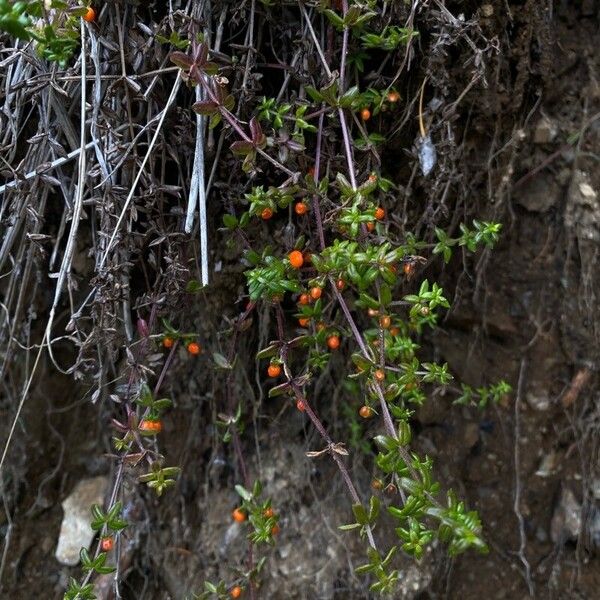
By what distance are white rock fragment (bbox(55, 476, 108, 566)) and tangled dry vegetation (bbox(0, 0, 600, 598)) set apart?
31mm

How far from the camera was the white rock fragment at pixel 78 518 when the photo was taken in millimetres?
1535

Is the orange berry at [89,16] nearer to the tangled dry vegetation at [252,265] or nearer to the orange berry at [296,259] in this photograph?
the tangled dry vegetation at [252,265]

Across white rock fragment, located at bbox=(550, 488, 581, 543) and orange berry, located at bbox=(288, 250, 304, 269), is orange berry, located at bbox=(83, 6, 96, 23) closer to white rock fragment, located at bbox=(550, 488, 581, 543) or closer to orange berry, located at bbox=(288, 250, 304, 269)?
orange berry, located at bbox=(288, 250, 304, 269)

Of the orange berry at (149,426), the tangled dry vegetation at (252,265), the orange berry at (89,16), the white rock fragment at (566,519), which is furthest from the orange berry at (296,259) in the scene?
the white rock fragment at (566,519)

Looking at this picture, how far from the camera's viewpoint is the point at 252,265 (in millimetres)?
1112

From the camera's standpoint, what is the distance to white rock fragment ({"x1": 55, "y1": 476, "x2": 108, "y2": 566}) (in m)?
1.54

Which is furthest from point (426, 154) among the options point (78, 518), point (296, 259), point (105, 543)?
point (78, 518)

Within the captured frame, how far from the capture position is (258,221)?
124 cm

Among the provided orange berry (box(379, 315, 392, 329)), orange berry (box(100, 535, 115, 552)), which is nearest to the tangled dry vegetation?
orange berry (box(379, 315, 392, 329))

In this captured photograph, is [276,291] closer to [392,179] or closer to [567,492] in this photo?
[392,179]

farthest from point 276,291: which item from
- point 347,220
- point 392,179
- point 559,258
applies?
point 559,258

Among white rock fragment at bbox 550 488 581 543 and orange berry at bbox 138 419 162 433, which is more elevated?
orange berry at bbox 138 419 162 433

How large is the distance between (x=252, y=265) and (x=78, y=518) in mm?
823

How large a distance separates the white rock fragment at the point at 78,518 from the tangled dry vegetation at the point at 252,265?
0.03 metres
